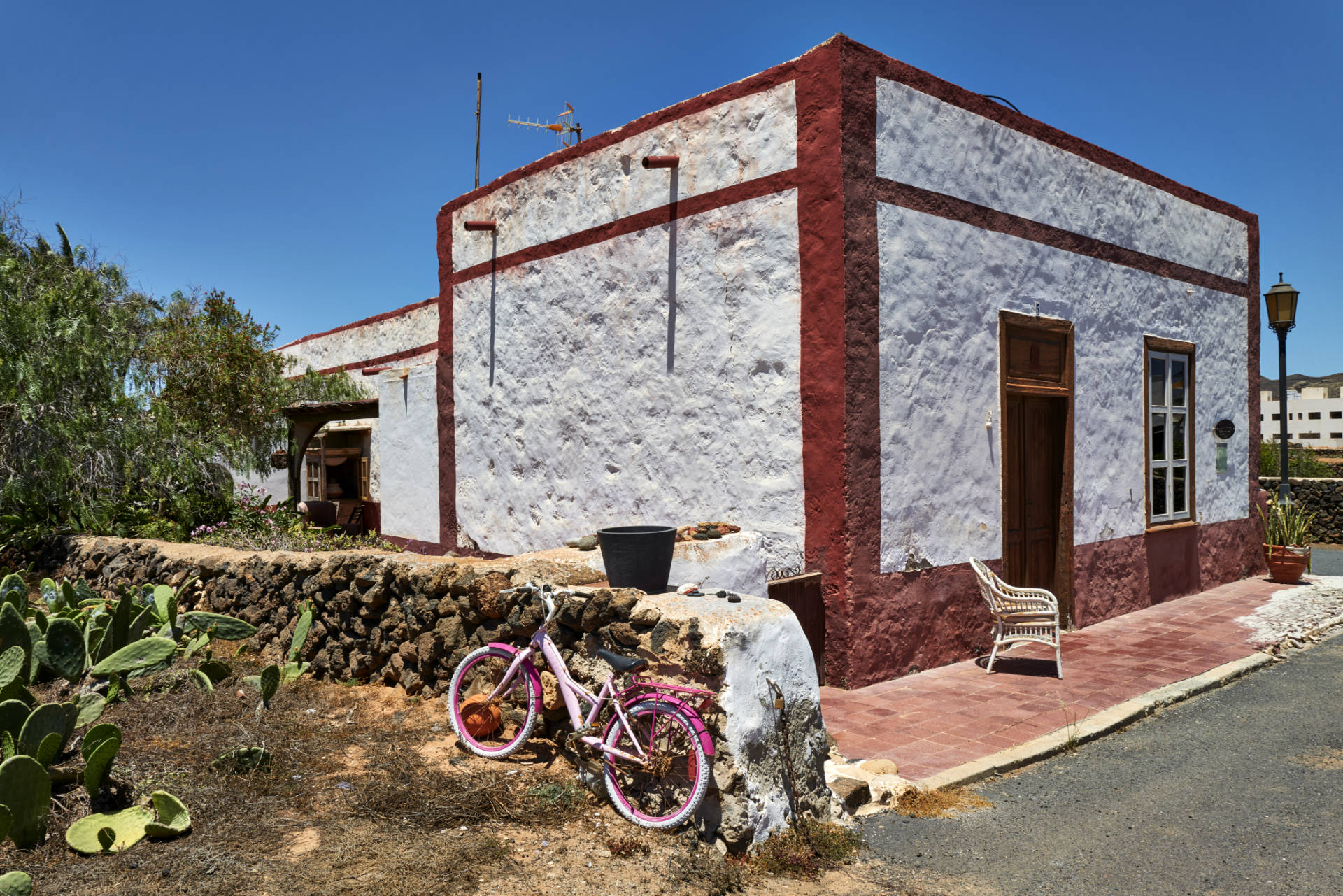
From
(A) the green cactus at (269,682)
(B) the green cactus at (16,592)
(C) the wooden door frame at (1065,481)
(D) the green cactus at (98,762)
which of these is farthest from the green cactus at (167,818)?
(C) the wooden door frame at (1065,481)

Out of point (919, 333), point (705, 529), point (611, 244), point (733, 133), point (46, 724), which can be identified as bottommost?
point (46, 724)

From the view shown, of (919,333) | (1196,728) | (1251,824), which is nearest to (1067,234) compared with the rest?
(919,333)

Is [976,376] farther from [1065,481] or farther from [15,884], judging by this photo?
[15,884]

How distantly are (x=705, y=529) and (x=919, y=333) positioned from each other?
2307mm

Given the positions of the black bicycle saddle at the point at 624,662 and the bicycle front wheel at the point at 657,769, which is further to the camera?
the black bicycle saddle at the point at 624,662

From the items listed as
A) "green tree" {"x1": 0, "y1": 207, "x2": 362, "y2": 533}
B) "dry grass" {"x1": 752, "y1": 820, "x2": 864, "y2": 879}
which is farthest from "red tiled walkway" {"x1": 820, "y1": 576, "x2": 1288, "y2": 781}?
"green tree" {"x1": 0, "y1": 207, "x2": 362, "y2": 533}

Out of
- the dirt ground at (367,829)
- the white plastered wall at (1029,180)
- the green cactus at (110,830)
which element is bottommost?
the dirt ground at (367,829)

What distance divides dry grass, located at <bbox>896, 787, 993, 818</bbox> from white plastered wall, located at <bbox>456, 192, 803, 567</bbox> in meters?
2.45

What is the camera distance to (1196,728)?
5.50 meters

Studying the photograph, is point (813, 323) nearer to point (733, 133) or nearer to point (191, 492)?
point (733, 133)

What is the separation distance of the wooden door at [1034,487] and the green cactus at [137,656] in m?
6.29

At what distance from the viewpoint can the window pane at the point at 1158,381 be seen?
949 centimetres

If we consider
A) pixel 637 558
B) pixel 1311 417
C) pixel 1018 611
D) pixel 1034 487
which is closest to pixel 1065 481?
pixel 1034 487

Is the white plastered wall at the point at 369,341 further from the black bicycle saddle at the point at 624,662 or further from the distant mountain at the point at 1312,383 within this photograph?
the distant mountain at the point at 1312,383
